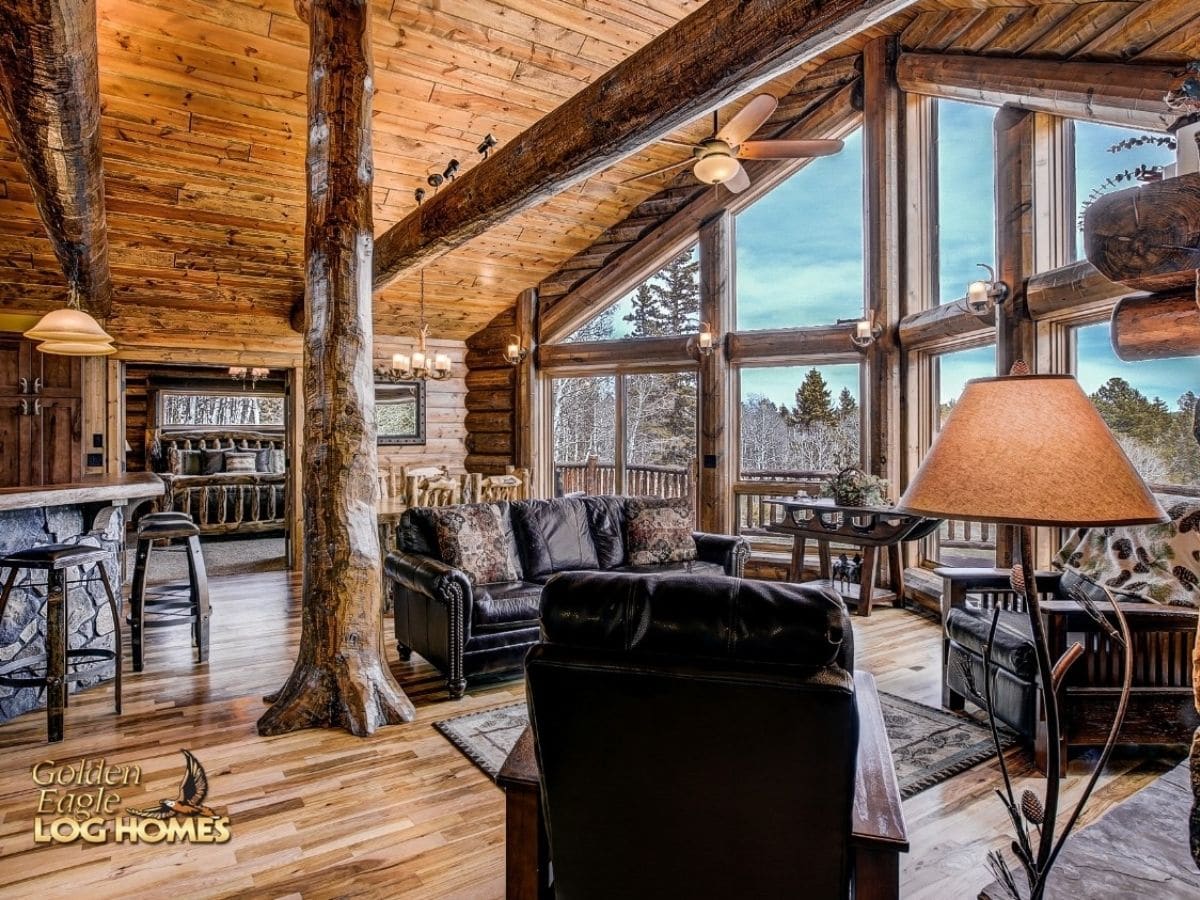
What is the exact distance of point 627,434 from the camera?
7.62 metres

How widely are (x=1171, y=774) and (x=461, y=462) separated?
313 inches

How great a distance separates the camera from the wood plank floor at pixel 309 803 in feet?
6.85

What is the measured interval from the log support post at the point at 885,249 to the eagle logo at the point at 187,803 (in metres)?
5.24

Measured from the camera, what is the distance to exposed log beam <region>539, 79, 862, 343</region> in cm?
628

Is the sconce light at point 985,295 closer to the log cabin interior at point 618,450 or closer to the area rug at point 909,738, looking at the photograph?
the log cabin interior at point 618,450

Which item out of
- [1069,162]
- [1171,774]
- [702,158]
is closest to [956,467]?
[1171,774]

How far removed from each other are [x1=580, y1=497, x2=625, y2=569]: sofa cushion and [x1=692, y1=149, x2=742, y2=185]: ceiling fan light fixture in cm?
218

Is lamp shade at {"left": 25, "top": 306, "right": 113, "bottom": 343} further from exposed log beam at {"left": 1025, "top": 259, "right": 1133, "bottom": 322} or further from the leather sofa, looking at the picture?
exposed log beam at {"left": 1025, "top": 259, "right": 1133, "bottom": 322}

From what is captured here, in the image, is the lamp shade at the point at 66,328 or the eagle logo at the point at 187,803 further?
the lamp shade at the point at 66,328

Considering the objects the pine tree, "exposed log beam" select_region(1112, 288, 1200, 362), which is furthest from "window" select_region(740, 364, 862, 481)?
"exposed log beam" select_region(1112, 288, 1200, 362)

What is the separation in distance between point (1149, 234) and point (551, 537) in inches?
132

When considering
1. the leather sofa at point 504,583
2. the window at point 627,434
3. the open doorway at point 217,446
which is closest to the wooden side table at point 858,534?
the leather sofa at point 504,583

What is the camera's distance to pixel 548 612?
1.36m

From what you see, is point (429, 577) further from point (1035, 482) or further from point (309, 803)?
point (1035, 482)
